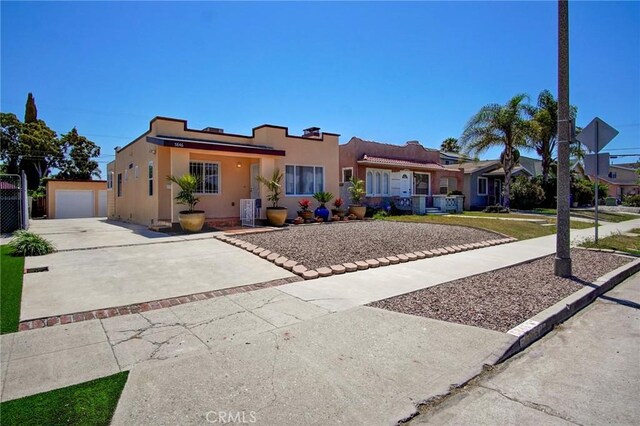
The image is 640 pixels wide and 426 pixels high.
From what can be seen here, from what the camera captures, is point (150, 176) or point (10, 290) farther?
point (150, 176)

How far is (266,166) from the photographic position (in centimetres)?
1616

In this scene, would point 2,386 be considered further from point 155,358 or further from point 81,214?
point 81,214

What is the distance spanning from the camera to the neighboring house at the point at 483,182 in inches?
1231

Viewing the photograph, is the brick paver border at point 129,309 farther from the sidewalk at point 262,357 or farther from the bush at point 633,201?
the bush at point 633,201

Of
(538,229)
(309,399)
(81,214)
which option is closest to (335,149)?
(538,229)

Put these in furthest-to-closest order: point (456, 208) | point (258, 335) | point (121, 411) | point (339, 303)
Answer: point (456, 208)
point (339, 303)
point (258, 335)
point (121, 411)

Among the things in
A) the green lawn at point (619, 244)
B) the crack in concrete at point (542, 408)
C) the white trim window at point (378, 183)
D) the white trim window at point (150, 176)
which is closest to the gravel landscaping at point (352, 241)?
the green lawn at point (619, 244)

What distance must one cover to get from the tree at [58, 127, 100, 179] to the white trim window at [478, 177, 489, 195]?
127 ft

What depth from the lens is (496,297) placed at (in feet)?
20.0

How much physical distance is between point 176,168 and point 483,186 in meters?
27.5

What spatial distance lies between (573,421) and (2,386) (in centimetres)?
462

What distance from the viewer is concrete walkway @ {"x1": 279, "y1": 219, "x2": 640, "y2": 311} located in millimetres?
6043

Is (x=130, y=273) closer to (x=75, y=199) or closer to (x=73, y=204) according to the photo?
(x=73, y=204)

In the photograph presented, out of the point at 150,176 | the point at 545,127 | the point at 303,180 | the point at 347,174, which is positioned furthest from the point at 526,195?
the point at 150,176
